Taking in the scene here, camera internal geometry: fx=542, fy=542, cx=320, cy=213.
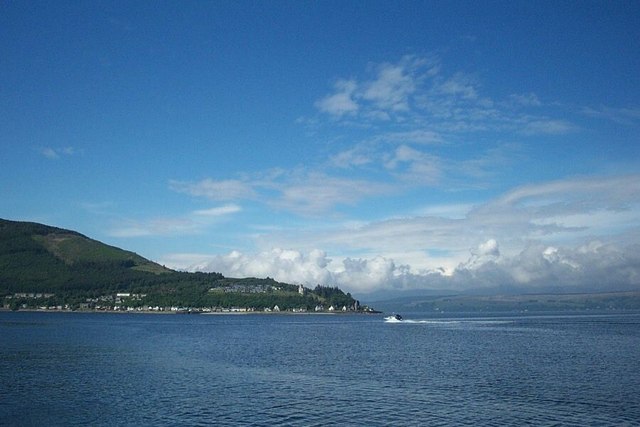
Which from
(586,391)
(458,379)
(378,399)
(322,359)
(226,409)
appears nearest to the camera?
(226,409)

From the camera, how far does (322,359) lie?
A: 83.7m

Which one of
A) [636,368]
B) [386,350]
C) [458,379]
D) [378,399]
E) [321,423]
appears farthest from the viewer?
[386,350]

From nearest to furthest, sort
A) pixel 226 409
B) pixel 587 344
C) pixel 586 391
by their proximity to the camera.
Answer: pixel 226 409
pixel 586 391
pixel 587 344

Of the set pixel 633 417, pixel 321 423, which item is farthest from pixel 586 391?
pixel 321 423

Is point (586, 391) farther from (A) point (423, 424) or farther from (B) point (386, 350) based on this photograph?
(B) point (386, 350)

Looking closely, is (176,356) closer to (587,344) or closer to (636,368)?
(636,368)

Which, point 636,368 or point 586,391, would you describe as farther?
point 636,368

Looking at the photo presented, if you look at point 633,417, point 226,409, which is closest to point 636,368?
point 633,417

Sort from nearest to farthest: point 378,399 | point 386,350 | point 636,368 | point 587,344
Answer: point 378,399 → point 636,368 → point 386,350 → point 587,344

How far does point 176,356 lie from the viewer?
288 ft

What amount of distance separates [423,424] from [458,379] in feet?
75.8

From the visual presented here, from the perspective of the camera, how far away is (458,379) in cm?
6241

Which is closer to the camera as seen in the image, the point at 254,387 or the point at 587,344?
the point at 254,387

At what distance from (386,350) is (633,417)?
58.1m
